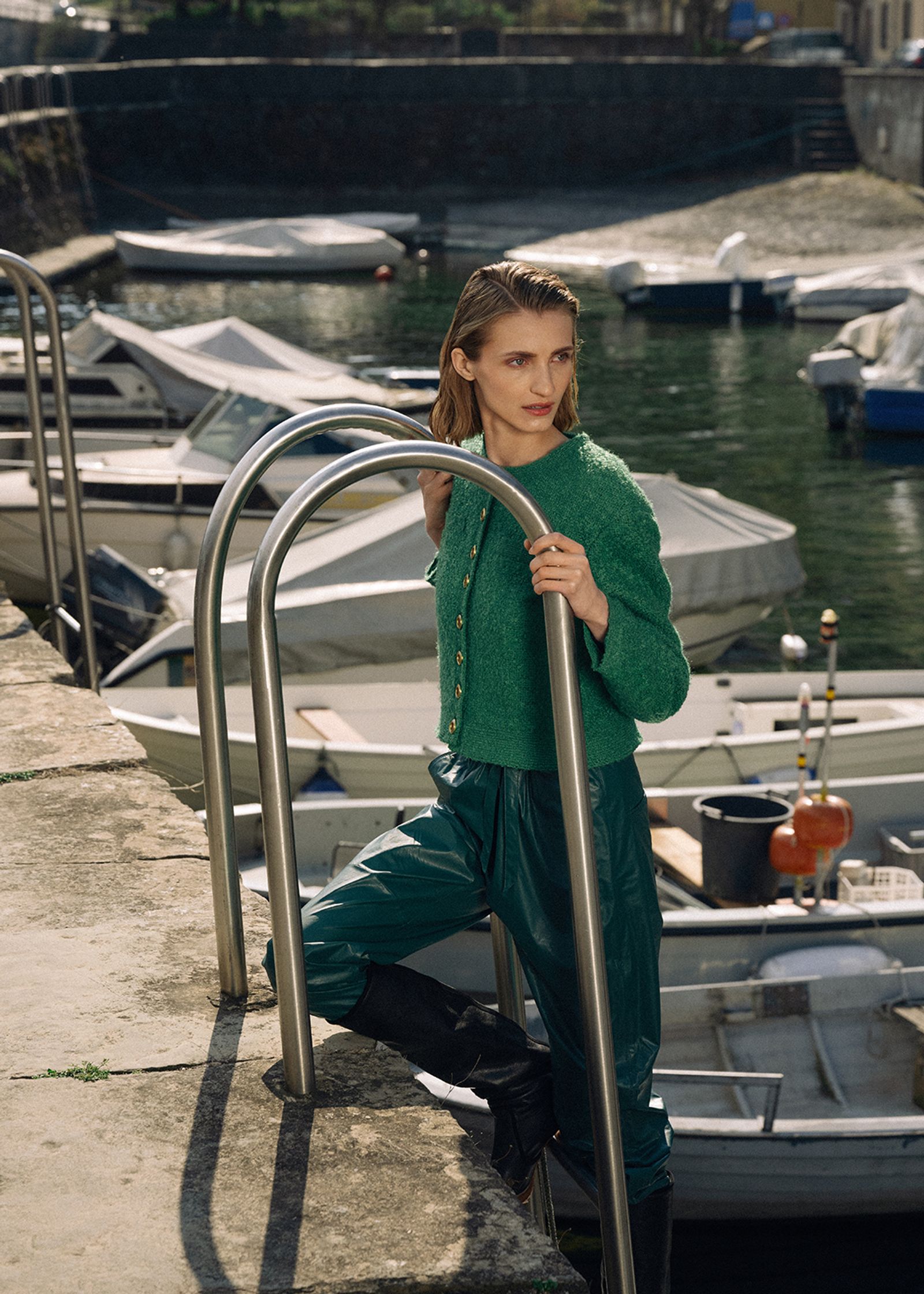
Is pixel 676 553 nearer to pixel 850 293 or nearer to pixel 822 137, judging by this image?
pixel 850 293

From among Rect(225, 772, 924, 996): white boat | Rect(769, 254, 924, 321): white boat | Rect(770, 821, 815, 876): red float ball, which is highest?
Rect(770, 821, 815, 876): red float ball

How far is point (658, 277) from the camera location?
29.2 meters

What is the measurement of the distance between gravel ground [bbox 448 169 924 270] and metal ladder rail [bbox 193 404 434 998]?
30.5m

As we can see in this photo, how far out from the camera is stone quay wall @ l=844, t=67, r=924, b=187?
36.8 m

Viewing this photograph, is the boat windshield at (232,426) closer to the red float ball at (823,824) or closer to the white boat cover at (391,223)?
the red float ball at (823,824)

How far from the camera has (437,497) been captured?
8.11 feet

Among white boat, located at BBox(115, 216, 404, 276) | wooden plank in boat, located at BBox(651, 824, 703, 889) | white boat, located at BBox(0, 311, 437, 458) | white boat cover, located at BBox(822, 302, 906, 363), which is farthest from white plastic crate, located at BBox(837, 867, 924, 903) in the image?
white boat, located at BBox(115, 216, 404, 276)

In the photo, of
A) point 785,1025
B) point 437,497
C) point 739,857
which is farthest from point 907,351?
point 437,497

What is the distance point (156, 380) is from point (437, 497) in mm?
12811

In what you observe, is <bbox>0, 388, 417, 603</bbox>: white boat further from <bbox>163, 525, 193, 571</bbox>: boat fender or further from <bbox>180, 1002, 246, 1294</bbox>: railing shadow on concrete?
<bbox>180, 1002, 246, 1294</bbox>: railing shadow on concrete

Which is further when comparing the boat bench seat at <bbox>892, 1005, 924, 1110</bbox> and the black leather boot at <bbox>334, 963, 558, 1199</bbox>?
the boat bench seat at <bbox>892, 1005, 924, 1110</bbox>

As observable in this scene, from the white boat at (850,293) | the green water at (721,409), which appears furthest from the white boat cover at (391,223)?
the white boat at (850,293)

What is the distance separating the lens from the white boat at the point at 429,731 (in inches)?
287

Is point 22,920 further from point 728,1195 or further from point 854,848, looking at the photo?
point 854,848
